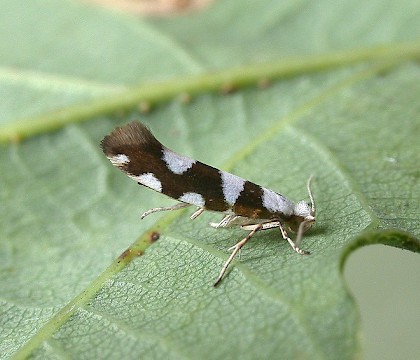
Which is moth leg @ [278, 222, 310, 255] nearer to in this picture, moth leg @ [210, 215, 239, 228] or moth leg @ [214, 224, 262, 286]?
moth leg @ [214, 224, 262, 286]

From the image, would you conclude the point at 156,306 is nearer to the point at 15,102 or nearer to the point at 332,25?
the point at 15,102

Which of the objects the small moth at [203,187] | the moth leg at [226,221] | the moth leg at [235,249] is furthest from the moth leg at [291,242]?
the moth leg at [226,221]

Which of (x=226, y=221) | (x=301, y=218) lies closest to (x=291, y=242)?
(x=301, y=218)

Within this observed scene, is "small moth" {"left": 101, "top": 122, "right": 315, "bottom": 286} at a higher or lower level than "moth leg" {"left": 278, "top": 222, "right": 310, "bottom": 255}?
higher

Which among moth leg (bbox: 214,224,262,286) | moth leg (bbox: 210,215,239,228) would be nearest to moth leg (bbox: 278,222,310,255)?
moth leg (bbox: 214,224,262,286)

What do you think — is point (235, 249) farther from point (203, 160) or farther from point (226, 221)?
point (203, 160)

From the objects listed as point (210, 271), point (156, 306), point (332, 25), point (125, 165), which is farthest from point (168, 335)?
point (332, 25)
